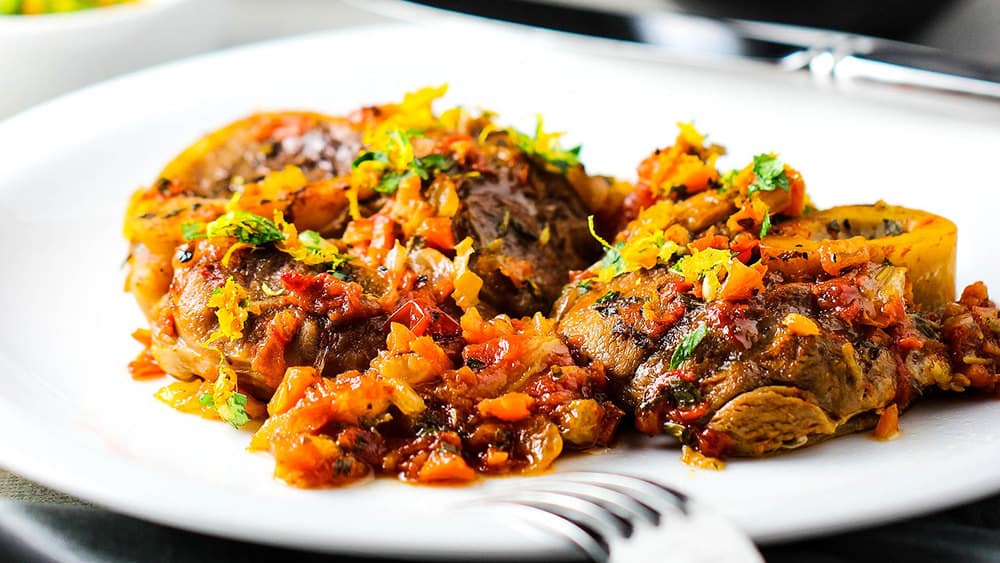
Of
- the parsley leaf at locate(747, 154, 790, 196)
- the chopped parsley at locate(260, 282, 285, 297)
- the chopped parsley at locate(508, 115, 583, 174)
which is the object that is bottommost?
the chopped parsley at locate(260, 282, 285, 297)

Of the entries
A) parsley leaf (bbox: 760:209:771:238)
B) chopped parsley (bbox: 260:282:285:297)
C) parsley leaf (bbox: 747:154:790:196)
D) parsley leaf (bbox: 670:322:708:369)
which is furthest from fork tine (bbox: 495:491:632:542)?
parsley leaf (bbox: 747:154:790:196)

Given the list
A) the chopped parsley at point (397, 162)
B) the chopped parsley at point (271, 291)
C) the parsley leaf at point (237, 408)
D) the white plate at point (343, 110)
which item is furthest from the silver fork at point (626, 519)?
the chopped parsley at point (397, 162)

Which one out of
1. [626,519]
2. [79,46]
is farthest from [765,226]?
[79,46]

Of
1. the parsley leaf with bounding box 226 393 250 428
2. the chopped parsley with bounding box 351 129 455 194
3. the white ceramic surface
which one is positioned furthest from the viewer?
the white ceramic surface

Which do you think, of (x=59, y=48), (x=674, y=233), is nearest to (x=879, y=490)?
(x=674, y=233)

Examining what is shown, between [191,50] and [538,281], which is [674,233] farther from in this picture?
[191,50]

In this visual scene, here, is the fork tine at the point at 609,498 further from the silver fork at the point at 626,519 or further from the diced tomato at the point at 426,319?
the diced tomato at the point at 426,319

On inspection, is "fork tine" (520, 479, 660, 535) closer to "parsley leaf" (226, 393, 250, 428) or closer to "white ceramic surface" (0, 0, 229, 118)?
"parsley leaf" (226, 393, 250, 428)
